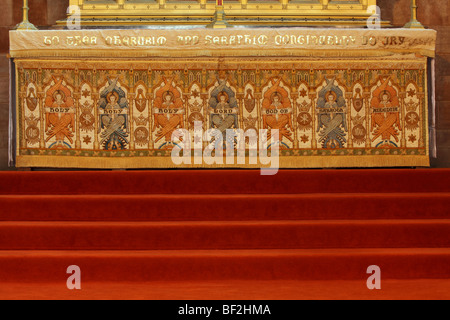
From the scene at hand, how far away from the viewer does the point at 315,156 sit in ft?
12.9

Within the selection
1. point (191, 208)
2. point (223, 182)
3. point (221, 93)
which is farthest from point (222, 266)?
→ point (221, 93)

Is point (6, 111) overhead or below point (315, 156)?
overhead

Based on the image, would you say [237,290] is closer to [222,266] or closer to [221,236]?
[222,266]

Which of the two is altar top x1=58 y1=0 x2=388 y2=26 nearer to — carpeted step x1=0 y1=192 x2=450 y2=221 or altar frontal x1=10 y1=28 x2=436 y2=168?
altar frontal x1=10 y1=28 x2=436 y2=168

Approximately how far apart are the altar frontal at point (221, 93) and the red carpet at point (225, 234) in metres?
0.41

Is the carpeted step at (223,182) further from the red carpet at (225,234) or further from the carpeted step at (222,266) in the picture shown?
the carpeted step at (222,266)

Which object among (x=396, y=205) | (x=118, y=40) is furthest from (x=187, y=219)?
(x=118, y=40)

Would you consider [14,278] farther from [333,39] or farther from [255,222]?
[333,39]

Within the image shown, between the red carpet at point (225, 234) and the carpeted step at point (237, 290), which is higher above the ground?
the red carpet at point (225, 234)

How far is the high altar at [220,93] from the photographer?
3906 millimetres

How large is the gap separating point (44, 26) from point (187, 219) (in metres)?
2.74

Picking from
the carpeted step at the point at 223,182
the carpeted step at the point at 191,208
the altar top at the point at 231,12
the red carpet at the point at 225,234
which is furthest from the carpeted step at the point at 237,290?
the altar top at the point at 231,12

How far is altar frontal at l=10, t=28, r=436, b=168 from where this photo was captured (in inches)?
154

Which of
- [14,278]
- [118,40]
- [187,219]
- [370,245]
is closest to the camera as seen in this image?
[14,278]
